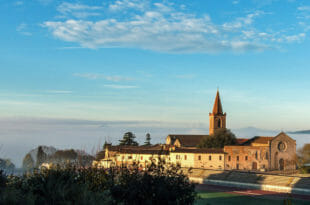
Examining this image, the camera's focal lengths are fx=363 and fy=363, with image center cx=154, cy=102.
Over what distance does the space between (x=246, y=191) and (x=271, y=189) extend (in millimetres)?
2753

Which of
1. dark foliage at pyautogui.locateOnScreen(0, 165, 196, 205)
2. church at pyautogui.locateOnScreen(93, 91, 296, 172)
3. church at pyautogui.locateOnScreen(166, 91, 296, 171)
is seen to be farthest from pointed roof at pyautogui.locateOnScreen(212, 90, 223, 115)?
dark foliage at pyautogui.locateOnScreen(0, 165, 196, 205)

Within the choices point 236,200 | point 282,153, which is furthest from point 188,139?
point 236,200

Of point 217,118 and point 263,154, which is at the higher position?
point 217,118

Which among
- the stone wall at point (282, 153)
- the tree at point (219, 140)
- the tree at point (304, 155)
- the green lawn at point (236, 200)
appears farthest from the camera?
the tree at point (219, 140)

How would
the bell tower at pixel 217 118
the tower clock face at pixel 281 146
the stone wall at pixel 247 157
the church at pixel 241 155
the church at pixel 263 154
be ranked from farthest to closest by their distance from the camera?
1. the bell tower at pixel 217 118
2. the tower clock face at pixel 281 146
3. the church at pixel 263 154
4. the stone wall at pixel 247 157
5. the church at pixel 241 155

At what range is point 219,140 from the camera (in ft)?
290

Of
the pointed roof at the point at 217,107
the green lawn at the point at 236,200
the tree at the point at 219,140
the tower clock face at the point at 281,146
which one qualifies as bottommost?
the green lawn at the point at 236,200

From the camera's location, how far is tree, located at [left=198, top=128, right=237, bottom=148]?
289 ft

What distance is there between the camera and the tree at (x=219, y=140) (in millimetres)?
88125

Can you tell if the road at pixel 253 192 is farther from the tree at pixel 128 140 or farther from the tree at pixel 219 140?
the tree at pixel 128 140

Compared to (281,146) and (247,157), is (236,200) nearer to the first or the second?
(247,157)

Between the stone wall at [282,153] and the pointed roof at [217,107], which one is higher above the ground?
the pointed roof at [217,107]

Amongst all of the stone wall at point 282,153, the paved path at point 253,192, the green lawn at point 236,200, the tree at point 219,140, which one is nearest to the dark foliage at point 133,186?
the green lawn at point 236,200

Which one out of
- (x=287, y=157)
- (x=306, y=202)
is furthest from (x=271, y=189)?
(x=287, y=157)
